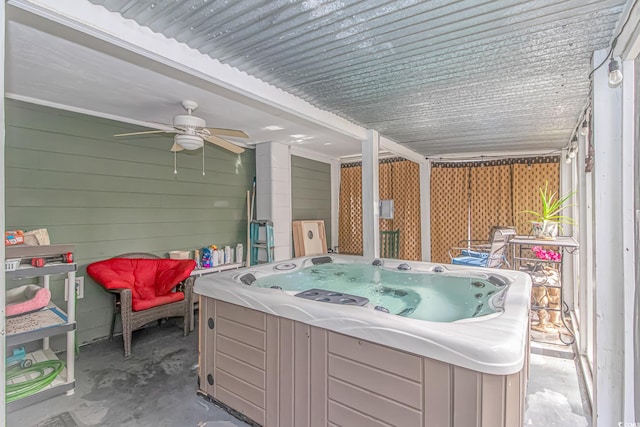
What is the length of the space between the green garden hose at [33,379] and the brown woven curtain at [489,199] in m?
5.97

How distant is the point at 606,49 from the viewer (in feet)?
6.06

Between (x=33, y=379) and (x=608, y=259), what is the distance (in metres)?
3.93

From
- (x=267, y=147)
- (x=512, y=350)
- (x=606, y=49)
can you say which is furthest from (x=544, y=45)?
(x=267, y=147)

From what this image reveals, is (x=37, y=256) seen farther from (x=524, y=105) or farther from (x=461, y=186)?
(x=461, y=186)

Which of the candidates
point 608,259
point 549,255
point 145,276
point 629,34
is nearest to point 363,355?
point 608,259

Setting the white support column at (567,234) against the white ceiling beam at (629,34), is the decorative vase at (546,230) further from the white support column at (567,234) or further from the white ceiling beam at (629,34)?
the white ceiling beam at (629,34)

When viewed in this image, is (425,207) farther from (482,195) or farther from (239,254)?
(239,254)

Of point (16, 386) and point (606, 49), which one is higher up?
point (606, 49)

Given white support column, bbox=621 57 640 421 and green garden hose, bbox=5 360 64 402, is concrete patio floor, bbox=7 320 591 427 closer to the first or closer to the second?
green garden hose, bbox=5 360 64 402

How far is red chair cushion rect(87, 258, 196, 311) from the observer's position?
3109 mm

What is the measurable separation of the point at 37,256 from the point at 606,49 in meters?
3.97

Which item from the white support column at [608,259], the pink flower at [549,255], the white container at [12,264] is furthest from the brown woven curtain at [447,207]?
the white container at [12,264]

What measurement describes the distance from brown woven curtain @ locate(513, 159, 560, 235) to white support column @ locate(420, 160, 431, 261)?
4.60 feet

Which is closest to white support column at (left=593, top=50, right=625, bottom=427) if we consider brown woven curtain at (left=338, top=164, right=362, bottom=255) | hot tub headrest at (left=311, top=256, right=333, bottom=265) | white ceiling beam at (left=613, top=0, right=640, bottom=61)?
white ceiling beam at (left=613, top=0, right=640, bottom=61)
